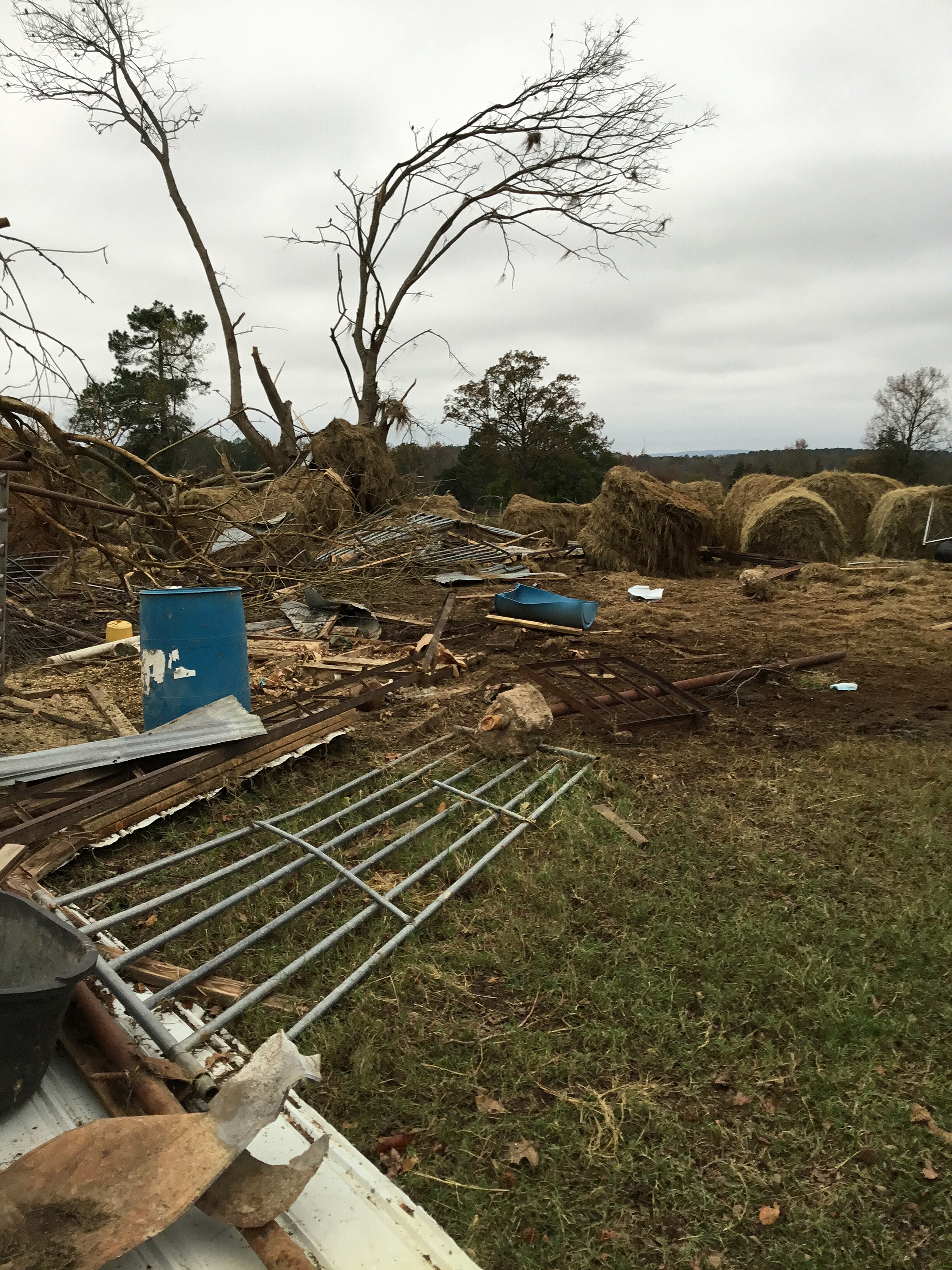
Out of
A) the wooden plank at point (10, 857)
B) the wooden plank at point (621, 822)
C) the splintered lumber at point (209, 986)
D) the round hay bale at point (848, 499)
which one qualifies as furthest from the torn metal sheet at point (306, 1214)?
the round hay bale at point (848, 499)

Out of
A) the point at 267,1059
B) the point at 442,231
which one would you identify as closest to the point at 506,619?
the point at 267,1059

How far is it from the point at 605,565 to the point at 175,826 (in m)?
11.3

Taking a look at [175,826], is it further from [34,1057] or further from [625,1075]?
[625,1075]

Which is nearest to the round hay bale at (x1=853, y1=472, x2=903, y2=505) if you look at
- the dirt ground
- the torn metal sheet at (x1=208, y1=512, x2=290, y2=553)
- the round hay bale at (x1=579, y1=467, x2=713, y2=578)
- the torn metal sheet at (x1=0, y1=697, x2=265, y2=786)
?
the round hay bale at (x1=579, y1=467, x2=713, y2=578)

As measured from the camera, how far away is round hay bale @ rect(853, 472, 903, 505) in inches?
664

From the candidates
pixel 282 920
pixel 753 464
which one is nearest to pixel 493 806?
pixel 282 920

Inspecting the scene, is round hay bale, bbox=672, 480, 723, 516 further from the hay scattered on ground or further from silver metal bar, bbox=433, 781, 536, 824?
silver metal bar, bbox=433, 781, 536, 824

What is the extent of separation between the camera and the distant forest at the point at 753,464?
1085 inches

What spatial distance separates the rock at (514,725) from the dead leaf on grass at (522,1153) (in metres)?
2.82

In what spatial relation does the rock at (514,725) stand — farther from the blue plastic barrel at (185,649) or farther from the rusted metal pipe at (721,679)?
the blue plastic barrel at (185,649)

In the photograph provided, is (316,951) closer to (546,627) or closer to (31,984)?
(31,984)

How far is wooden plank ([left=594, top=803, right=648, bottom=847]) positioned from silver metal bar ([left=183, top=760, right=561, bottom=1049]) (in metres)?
0.44

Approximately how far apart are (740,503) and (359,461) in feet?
25.8

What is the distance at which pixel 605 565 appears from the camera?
47.3 ft
